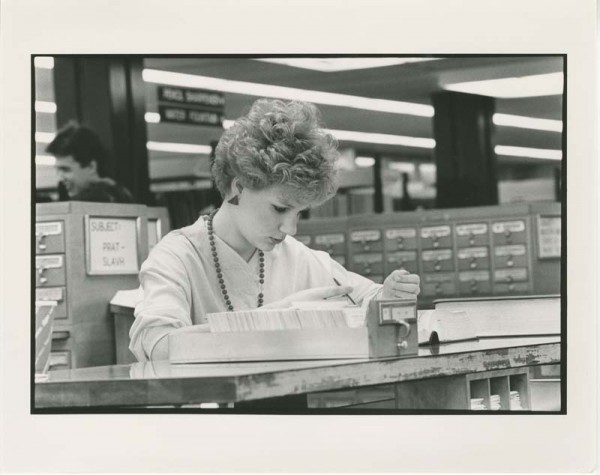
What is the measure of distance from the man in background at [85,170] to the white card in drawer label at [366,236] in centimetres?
173

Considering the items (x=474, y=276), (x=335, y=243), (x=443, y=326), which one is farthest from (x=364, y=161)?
(x=443, y=326)

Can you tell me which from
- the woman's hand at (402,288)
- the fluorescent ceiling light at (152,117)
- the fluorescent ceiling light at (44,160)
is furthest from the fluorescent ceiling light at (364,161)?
the woman's hand at (402,288)

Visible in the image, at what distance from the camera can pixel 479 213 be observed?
512cm

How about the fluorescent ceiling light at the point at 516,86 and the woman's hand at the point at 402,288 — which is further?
the fluorescent ceiling light at the point at 516,86

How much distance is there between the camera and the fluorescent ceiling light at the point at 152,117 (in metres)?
4.58

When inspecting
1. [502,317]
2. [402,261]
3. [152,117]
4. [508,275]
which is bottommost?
[502,317]

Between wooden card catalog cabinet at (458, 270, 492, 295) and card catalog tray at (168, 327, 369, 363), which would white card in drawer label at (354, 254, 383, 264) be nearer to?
wooden card catalog cabinet at (458, 270, 492, 295)

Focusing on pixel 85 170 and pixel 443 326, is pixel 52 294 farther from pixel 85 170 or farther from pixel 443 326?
pixel 443 326

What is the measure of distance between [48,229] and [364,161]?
499 cm

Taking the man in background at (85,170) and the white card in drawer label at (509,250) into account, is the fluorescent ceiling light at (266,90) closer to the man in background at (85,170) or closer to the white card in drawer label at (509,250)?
the man in background at (85,170)

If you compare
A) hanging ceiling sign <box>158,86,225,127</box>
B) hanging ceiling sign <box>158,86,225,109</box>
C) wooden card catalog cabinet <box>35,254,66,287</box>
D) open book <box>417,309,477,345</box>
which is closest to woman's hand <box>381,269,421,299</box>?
open book <box>417,309,477,345</box>

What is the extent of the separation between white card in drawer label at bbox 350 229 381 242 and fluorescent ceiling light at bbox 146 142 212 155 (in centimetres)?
270

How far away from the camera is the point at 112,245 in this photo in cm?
391
